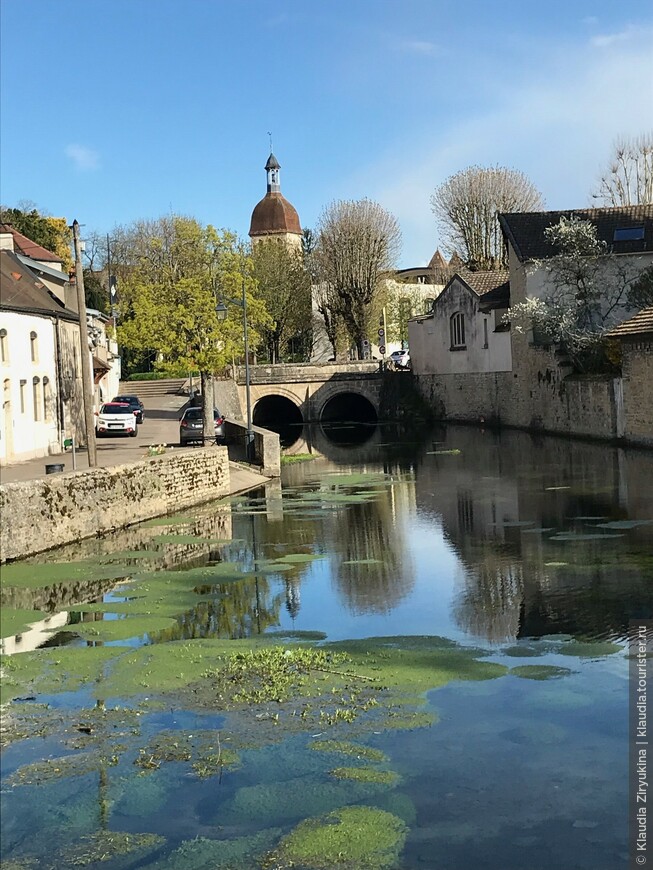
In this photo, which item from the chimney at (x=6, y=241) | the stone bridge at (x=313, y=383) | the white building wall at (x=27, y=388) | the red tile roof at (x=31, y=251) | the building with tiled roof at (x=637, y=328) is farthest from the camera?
the stone bridge at (x=313, y=383)

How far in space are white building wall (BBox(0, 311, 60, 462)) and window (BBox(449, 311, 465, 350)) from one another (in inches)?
1252

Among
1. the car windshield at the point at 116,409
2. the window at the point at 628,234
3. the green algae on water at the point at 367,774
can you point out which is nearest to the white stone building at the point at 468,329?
the window at the point at 628,234

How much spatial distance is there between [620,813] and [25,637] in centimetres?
823

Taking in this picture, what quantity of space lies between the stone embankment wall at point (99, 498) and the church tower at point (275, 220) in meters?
79.4

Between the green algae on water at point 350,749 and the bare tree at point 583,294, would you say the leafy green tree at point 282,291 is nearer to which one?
the bare tree at point 583,294

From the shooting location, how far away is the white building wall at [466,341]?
5834cm

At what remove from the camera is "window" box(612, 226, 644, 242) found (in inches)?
1996

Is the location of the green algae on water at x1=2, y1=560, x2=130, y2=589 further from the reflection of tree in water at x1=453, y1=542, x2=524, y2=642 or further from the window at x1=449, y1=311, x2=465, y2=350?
the window at x1=449, y1=311, x2=465, y2=350

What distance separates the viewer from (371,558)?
65.2 feet

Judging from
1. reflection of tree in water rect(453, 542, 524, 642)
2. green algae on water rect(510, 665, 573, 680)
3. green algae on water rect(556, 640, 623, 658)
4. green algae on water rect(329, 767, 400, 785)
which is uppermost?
reflection of tree in water rect(453, 542, 524, 642)

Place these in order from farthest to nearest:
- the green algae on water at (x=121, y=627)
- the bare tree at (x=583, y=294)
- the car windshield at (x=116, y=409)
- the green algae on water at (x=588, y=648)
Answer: the car windshield at (x=116, y=409), the bare tree at (x=583, y=294), the green algae on water at (x=121, y=627), the green algae on water at (x=588, y=648)

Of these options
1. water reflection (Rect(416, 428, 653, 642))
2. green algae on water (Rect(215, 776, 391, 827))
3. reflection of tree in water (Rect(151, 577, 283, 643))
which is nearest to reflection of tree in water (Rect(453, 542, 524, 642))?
water reflection (Rect(416, 428, 653, 642))

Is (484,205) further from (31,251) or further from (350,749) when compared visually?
(350,749)

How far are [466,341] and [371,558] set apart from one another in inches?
1755
